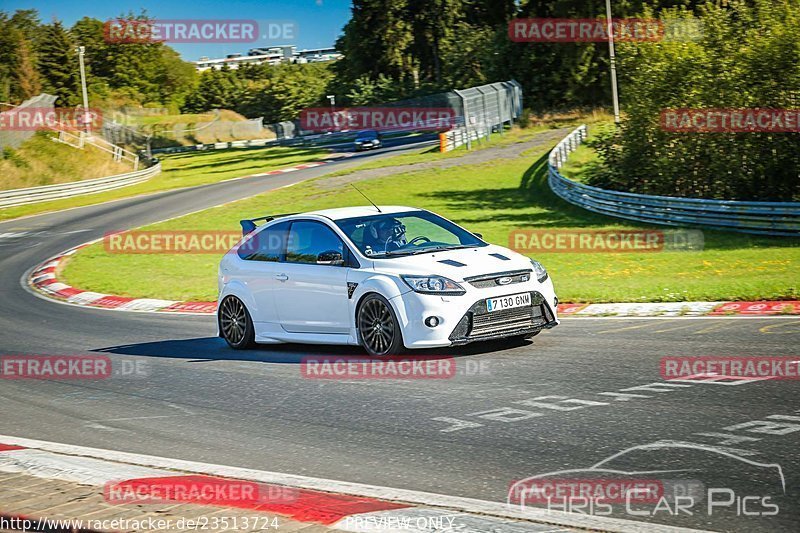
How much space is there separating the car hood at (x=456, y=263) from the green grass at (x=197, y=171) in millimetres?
34873

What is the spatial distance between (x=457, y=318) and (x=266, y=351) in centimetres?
312

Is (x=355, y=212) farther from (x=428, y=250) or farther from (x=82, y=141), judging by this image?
(x=82, y=141)

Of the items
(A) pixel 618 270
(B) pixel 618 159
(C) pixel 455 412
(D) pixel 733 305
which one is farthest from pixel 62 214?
(C) pixel 455 412

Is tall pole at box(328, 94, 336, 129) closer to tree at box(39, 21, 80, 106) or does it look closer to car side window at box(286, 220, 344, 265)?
tree at box(39, 21, 80, 106)

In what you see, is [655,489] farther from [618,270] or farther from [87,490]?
[618,270]

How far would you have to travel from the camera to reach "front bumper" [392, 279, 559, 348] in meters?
9.87

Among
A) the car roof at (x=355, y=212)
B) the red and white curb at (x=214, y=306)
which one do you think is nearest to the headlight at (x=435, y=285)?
the car roof at (x=355, y=212)

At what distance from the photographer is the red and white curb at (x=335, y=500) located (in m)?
5.04

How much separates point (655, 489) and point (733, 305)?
7.78 meters

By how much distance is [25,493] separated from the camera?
604 centimetres

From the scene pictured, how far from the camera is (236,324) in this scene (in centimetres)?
1227

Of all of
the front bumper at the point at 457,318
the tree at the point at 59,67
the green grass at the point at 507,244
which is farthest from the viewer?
the tree at the point at 59,67

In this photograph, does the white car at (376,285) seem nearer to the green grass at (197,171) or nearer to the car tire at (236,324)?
the car tire at (236,324)

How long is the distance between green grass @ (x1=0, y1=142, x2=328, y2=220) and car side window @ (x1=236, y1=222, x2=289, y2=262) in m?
32.4
